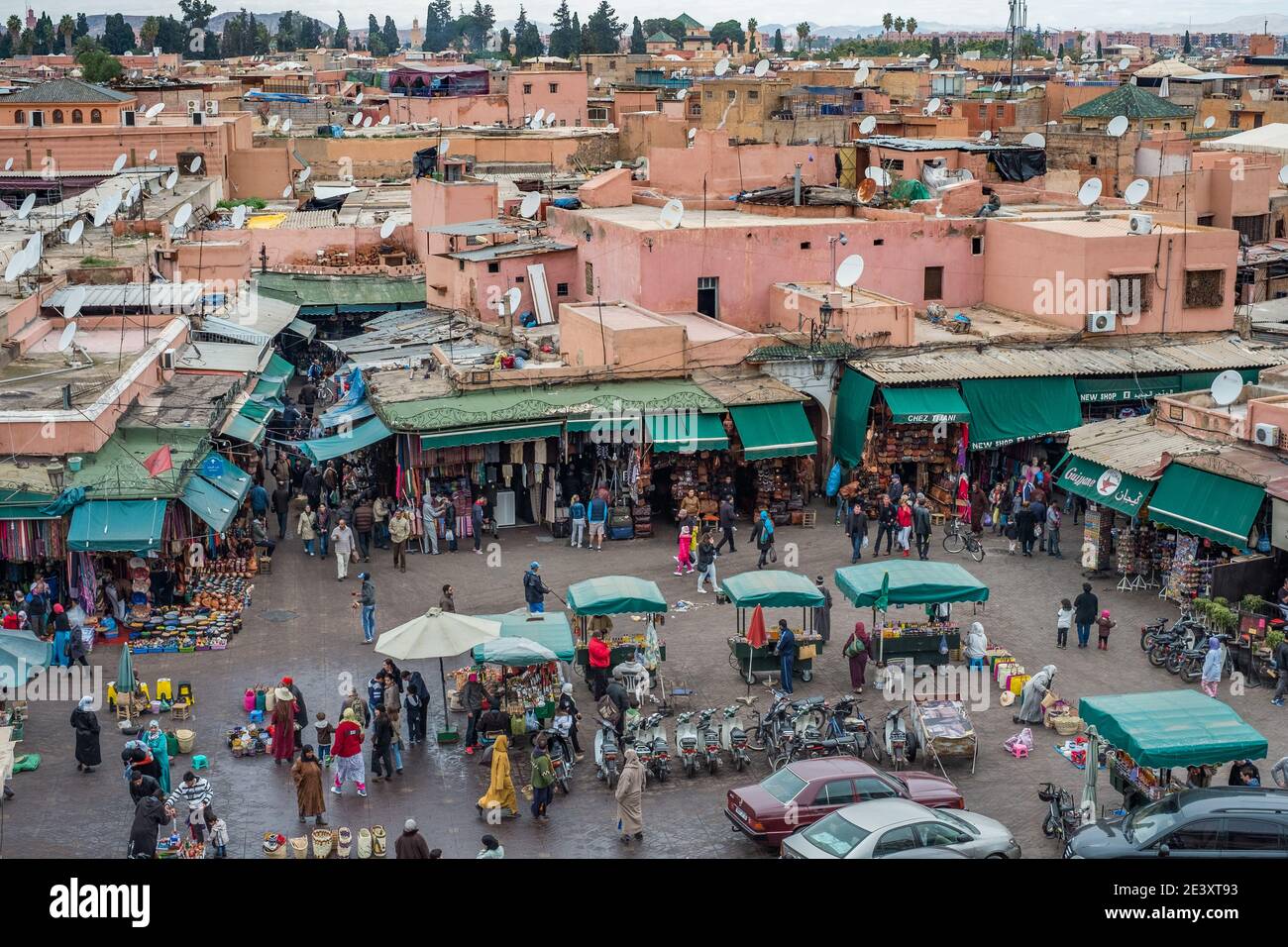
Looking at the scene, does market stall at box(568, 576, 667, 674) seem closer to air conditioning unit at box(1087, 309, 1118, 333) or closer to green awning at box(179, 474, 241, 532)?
green awning at box(179, 474, 241, 532)

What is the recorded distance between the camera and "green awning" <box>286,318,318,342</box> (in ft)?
122

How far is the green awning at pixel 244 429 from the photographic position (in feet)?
85.0

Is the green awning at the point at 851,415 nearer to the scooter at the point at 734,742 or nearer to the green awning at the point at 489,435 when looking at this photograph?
the green awning at the point at 489,435

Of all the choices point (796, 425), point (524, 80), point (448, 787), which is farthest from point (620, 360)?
point (524, 80)

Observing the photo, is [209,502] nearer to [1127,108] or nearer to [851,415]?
[851,415]

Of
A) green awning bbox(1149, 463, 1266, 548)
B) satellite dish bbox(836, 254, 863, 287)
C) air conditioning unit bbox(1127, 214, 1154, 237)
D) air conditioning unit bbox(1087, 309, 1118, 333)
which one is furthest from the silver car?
Answer: air conditioning unit bbox(1127, 214, 1154, 237)

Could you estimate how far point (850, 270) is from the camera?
28938 millimetres

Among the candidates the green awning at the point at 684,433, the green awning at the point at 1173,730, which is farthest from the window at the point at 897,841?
the green awning at the point at 684,433

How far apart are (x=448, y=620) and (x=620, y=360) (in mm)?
10401

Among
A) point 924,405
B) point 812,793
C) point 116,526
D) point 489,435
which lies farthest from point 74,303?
point 812,793

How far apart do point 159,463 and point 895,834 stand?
12.9m

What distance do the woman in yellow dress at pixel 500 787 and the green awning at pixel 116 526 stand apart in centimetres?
751

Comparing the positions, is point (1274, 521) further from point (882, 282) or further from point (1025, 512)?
point (882, 282)

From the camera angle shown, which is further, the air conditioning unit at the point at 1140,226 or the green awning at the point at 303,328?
the green awning at the point at 303,328
